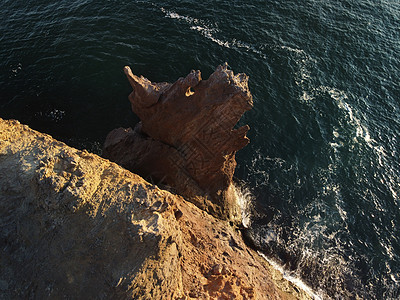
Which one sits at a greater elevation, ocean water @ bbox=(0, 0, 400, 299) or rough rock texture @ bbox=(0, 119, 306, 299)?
rough rock texture @ bbox=(0, 119, 306, 299)

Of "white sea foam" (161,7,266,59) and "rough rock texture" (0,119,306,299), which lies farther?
"white sea foam" (161,7,266,59)

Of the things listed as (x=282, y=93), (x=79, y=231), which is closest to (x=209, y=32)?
(x=282, y=93)

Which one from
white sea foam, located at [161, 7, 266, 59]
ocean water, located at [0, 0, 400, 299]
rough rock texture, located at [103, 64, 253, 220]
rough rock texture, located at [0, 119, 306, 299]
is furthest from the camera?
white sea foam, located at [161, 7, 266, 59]

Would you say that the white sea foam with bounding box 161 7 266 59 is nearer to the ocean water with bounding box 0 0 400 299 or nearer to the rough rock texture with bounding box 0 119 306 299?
the ocean water with bounding box 0 0 400 299

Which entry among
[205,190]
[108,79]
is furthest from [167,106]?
[108,79]

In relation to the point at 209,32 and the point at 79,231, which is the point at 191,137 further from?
the point at 209,32

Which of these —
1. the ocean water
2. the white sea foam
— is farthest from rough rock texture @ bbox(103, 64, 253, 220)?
the white sea foam

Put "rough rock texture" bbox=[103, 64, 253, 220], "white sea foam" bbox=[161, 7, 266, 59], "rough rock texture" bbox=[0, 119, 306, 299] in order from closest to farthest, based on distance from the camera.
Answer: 1. "rough rock texture" bbox=[0, 119, 306, 299]
2. "rough rock texture" bbox=[103, 64, 253, 220]
3. "white sea foam" bbox=[161, 7, 266, 59]

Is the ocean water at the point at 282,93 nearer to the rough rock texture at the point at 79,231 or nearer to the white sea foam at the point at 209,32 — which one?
the white sea foam at the point at 209,32
